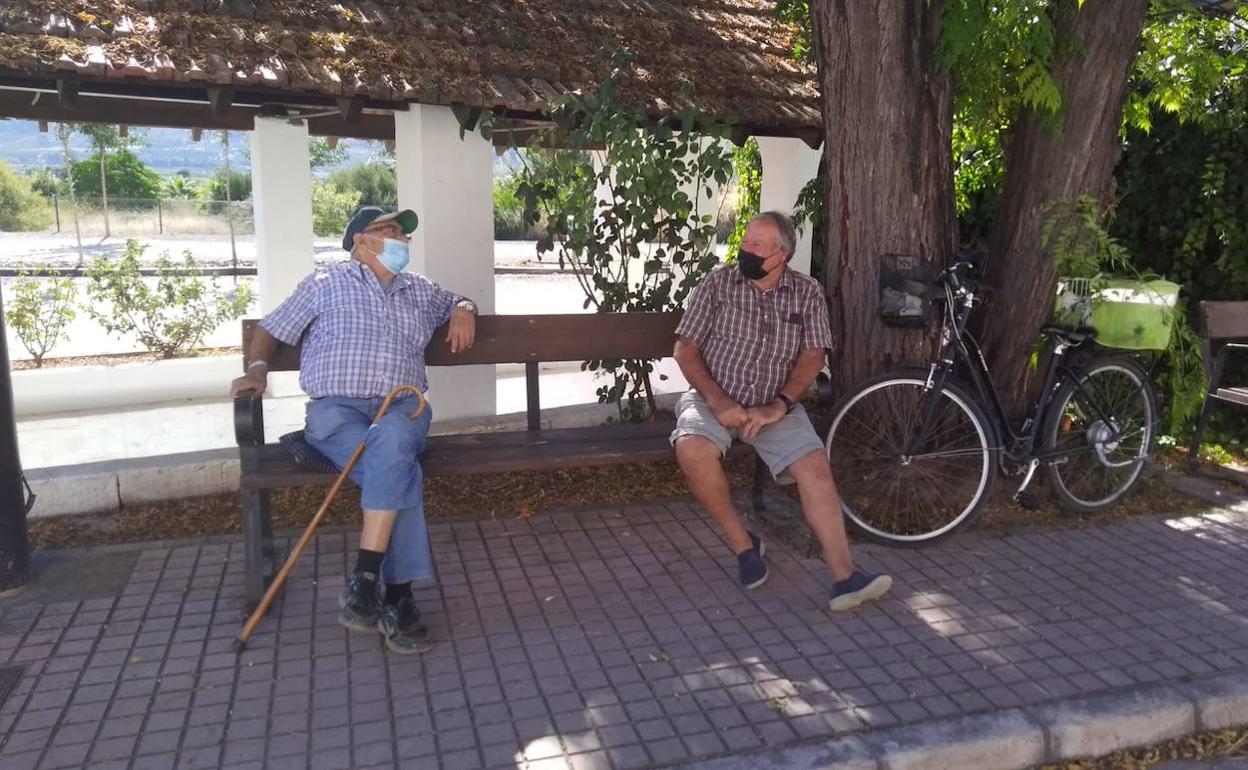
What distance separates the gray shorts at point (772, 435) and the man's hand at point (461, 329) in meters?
1.00

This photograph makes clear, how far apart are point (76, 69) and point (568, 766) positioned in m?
4.21

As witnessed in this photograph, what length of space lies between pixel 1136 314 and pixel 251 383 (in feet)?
13.5

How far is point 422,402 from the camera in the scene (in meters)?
4.09

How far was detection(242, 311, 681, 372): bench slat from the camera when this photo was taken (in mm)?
4785

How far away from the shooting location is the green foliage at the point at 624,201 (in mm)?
5320

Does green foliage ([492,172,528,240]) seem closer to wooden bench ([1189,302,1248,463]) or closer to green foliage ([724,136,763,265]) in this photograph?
green foliage ([724,136,763,265])

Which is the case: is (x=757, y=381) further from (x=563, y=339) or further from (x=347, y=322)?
(x=347, y=322)

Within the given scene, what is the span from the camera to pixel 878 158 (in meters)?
4.90

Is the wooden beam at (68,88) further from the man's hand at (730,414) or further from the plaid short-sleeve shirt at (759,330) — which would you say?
the man's hand at (730,414)

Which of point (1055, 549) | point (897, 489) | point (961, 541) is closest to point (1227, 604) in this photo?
point (1055, 549)

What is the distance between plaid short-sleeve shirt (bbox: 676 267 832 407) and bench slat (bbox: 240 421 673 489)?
1.50ft

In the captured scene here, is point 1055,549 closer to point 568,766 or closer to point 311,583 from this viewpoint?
point 568,766

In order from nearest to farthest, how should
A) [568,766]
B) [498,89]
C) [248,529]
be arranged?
[568,766] < [248,529] < [498,89]

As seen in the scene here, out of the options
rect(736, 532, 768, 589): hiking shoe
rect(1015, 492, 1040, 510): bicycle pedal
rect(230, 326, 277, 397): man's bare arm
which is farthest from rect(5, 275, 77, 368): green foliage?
rect(1015, 492, 1040, 510): bicycle pedal
